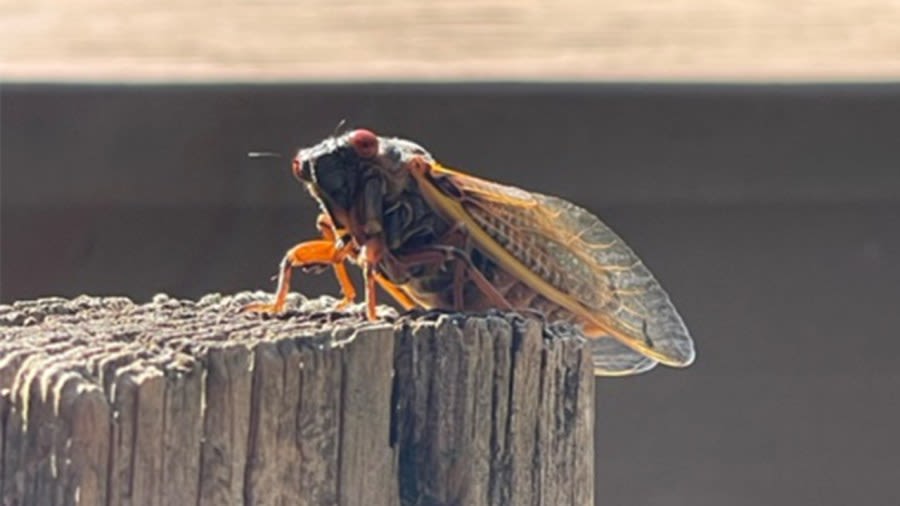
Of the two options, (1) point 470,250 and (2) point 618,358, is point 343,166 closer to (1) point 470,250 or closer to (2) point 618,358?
(1) point 470,250

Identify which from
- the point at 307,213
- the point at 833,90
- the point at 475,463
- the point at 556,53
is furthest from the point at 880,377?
the point at 475,463

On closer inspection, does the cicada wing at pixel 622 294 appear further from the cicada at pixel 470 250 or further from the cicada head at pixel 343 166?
the cicada head at pixel 343 166

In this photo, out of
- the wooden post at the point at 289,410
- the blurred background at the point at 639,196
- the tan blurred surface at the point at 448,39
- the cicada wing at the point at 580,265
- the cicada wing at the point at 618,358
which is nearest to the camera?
the wooden post at the point at 289,410

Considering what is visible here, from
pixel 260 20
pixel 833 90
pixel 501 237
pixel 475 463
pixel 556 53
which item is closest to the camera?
pixel 475 463

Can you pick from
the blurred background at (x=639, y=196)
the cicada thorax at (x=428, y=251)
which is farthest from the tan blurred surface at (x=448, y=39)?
the cicada thorax at (x=428, y=251)

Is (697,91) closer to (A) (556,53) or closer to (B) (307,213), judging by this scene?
(A) (556,53)

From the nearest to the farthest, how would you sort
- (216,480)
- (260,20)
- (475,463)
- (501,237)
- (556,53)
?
(216,480)
(475,463)
(501,237)
(556,53)
(260,20)

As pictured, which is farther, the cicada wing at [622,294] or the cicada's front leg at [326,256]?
the cicada wing at [622,294]

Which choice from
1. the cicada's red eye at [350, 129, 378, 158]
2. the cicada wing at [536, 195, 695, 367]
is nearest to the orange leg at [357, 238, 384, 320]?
the cicada's red eye at [350, 129, 378, 158]
